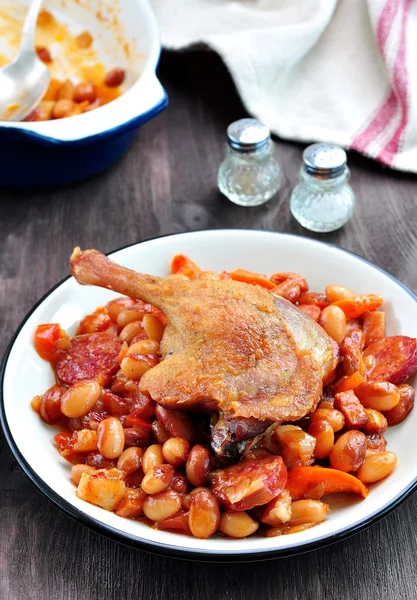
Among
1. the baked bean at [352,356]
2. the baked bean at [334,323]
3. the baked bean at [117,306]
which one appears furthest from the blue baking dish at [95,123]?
the baked bean at [352,356]

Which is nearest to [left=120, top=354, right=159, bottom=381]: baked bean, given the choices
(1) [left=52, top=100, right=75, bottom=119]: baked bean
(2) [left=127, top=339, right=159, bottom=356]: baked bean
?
(2) [left=127, top=339, right=159, bottom=356]: baked bean

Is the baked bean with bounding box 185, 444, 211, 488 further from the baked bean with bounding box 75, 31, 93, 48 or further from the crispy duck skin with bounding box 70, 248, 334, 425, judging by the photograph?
the baked bean with bounding box 75, 31, 93, 48

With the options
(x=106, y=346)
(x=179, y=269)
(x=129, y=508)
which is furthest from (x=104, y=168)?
(x=129, y=508)

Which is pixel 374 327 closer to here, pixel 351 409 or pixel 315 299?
pixel 315 299

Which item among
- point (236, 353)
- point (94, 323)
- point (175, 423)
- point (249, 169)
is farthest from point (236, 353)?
point (249, 169)

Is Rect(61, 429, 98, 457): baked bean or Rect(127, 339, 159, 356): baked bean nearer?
Rect(61, 429, 98, 457): baked bean
